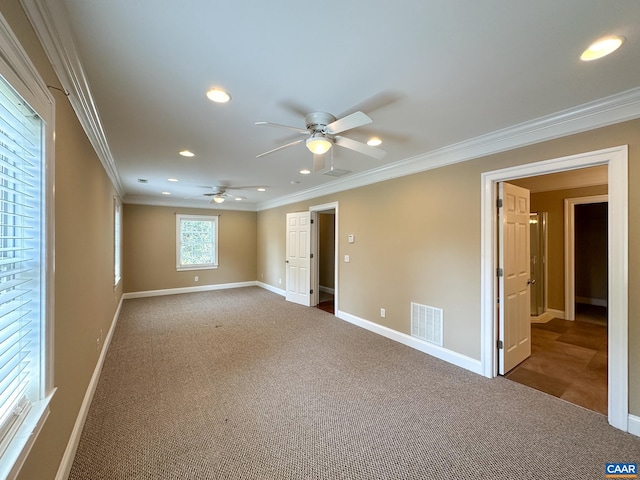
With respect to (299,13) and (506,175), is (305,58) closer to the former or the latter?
(299,13)

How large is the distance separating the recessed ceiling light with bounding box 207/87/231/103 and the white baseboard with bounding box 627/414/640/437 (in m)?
3.93

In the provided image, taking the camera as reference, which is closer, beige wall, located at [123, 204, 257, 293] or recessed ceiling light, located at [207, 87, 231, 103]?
recessed ceiling light, located at [207, 87, 231, 103]

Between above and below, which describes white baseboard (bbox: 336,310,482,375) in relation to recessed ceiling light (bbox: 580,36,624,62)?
below

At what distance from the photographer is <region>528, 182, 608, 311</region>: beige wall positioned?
4859mm

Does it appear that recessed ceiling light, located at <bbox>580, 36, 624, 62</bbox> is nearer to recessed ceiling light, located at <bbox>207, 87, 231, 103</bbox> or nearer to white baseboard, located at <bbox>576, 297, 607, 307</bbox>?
recessed ceiling light, located at <bbox>207, 87, 231, 103</bbox>

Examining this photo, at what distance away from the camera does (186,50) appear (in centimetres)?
155

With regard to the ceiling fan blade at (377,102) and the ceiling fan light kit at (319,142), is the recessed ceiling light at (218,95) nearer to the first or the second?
the ceiling fan light kit at (319,142)

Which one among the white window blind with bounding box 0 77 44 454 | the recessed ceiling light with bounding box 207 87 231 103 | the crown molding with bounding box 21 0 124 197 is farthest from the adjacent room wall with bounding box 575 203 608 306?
the white window blind with bounding box 0 77 44 454

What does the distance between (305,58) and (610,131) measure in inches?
98.1

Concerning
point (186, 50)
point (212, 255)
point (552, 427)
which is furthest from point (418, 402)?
point (212, 255)

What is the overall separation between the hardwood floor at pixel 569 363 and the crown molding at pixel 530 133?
2426 mm

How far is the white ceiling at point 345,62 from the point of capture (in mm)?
1291

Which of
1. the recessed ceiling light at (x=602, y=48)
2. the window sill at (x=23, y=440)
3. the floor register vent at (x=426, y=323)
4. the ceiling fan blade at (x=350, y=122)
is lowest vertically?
the floor register vent at (x=426, y=323)

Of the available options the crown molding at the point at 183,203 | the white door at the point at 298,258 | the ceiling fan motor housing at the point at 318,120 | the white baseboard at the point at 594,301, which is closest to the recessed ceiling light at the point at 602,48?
the ceiling fan motor housing at the point at 318,120
